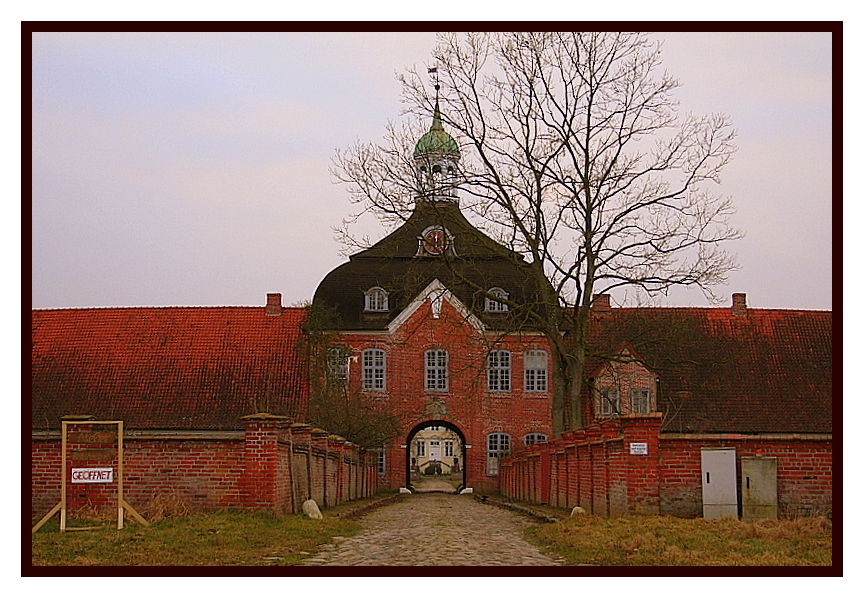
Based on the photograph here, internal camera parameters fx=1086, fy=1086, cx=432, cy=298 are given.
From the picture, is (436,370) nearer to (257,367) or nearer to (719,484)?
(257,367)

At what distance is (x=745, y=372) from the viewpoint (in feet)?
138

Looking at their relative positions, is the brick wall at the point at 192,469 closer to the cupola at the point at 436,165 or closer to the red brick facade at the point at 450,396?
the cupola at the point at 436,165

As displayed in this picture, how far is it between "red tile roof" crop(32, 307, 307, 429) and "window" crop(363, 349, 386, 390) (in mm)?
2539

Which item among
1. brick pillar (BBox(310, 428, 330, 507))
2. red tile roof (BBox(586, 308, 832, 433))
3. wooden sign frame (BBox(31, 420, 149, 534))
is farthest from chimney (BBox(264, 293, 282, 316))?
wooden sign frame (BBox(31, 420, 149, 534))

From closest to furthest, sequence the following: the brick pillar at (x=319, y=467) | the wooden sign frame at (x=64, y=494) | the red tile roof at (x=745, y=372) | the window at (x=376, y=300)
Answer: the wooden sign frame at (x=64, y=494) → the brick pillar at (x=319, y=467) → the red tile roof at (x=745, y=372) → the window at (x=376, y=300)

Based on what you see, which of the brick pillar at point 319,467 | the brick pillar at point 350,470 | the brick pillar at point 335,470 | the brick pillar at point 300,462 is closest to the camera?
the brick pillar at point 300,462

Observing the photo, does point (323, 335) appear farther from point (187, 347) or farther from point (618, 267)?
point (618, 267)

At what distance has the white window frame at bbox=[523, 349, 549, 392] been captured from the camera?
141 ft

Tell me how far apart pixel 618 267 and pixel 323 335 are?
58.3ft

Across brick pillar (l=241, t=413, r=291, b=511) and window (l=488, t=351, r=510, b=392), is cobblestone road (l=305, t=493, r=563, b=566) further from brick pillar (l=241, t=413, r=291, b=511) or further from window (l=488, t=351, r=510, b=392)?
window (l=488, t=351, r=510, b=392)

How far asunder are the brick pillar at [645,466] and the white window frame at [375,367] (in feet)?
87.9

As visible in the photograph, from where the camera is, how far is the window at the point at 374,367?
42.8 meters

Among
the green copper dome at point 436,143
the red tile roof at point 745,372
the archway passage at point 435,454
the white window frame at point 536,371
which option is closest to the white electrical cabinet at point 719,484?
the green copper dome at point 436,143

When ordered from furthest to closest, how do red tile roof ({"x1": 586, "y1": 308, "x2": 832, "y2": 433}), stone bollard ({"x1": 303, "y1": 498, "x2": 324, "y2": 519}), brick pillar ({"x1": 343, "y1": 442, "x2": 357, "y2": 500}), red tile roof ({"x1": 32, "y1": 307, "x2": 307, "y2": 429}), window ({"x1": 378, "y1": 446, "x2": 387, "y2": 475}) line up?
window ({"x1": 378, "y1": 446, "x2": 387, "y2": 475})
red tile roof ({"x1": 32, "y1": 307, "x2": 307, "y2": 429})
red tile roof ({"x1": 586, "y1": 308, "x2": 832, "y2": 433})
brick pillar ({"x1": 343, "y1": 442, "x2": 357, "y2": 500})
stone bollard ({"x1": 303, "y1": 498, "x2": 324, "y2": 519})
